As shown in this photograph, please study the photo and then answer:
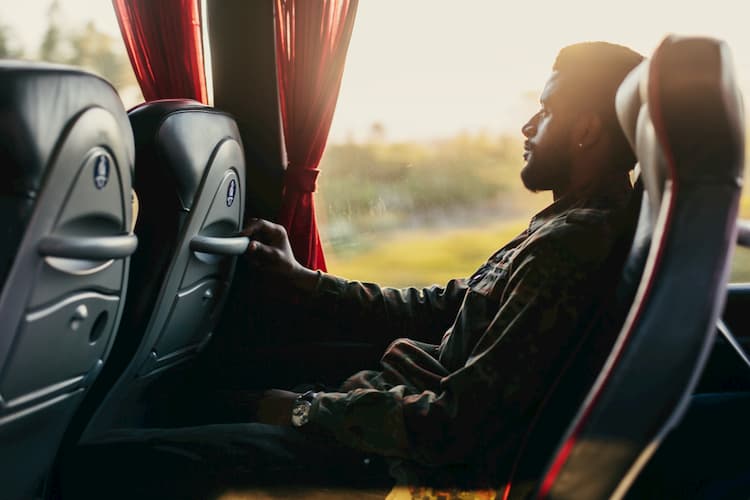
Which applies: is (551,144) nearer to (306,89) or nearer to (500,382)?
(500,382)

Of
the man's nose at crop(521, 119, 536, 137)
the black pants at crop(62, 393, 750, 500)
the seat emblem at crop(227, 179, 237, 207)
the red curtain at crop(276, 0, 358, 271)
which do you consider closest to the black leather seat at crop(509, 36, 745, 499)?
the black pants at crop(62, 393, 750, 500)

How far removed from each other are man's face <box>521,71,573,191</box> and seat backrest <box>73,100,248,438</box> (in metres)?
0.68

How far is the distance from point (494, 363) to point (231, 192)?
83 centimetres

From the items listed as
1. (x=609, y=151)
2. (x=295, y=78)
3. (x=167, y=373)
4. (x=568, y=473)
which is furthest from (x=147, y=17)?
(x=568, y=473)

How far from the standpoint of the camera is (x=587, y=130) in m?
1.49

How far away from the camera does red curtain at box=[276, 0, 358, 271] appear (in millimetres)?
2195

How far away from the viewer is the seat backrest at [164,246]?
4.94 ft

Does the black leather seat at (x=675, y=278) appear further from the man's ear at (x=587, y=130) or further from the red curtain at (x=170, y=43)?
the red curtain at (x=170, y=43)

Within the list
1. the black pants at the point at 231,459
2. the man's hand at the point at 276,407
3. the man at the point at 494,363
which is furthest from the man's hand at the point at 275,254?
the black pants at the point at 231,459

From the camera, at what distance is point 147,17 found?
2332 millimetres

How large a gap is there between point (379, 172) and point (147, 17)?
2.76ft

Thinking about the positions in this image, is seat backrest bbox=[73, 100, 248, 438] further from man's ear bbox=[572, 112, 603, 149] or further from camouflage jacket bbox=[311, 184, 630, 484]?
man's ear bbox=[572, 112, 603, 149]

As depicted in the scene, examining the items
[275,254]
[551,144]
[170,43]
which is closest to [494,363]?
[551,144]

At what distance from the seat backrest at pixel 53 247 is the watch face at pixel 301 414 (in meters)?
0.38
